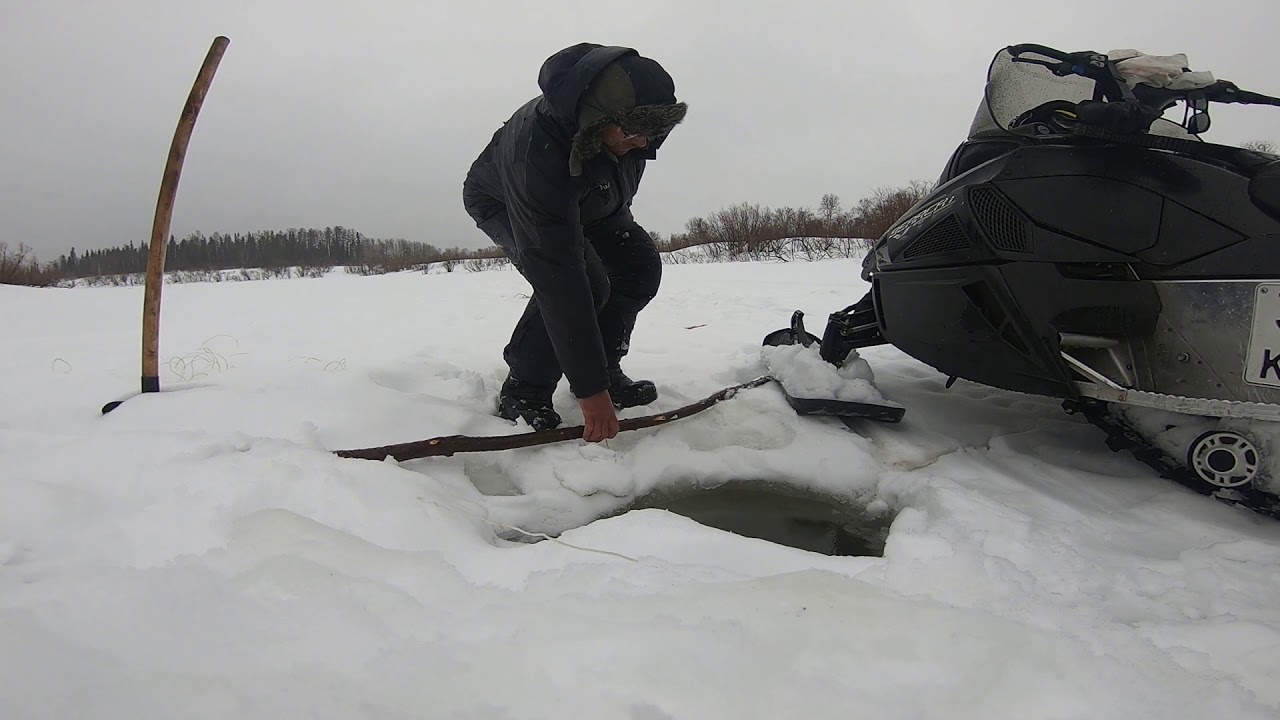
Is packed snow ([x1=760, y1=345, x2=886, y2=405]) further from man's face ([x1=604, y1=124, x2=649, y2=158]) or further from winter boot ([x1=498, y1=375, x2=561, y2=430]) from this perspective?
man's face ([x1=604, y1=124, x2=649, y2=158])

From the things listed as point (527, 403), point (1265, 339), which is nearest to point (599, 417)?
point (527, 403)

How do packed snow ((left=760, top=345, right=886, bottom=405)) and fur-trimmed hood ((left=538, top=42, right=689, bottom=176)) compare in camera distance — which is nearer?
fur-trimmed hood ((left=538, top=42, right=689, bottom=176))

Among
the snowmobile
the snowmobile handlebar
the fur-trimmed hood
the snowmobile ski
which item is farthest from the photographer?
the snowmobile ski

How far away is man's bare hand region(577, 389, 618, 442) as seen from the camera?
1751 mm

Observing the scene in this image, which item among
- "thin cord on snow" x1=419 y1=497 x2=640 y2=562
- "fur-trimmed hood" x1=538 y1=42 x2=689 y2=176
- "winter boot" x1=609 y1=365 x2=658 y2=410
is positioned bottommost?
"thin cord on snow" x1=419 y1=497 x2=640 y2=562

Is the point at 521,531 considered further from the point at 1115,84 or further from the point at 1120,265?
the point at 1115,84

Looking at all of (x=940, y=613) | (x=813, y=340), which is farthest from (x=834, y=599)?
(x=813, y=340)

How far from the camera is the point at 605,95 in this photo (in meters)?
1.55

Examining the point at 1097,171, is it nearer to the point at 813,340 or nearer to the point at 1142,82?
the point at 1142,82

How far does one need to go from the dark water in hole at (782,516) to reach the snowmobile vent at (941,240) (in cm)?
80

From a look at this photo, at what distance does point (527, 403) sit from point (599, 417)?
1.69 ft

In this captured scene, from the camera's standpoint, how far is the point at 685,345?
349cm

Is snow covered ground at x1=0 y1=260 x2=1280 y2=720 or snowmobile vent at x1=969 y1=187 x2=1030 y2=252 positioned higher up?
snowmobile vent at x1=969 y1=187 x2=1030 y2=252

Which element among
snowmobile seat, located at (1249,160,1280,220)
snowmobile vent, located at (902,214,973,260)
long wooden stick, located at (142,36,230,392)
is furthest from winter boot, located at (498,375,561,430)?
snowmobile seat, located at (1249,160,1280,220)
